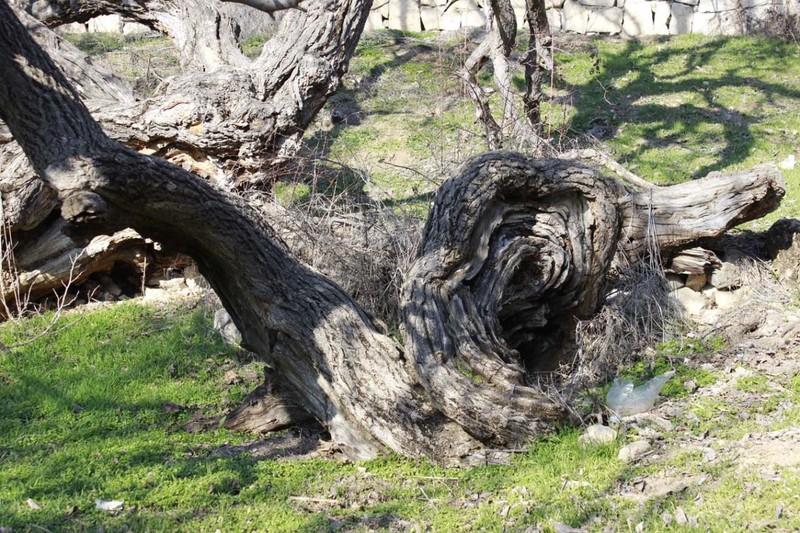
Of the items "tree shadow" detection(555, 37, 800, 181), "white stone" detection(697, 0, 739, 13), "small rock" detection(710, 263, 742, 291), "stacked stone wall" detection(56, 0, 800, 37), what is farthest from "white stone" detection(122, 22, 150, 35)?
"small rock" detection(710, 263, 742, 291)

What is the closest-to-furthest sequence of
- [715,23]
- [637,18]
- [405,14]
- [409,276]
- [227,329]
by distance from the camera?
[409,276] → [227,329] → [715,23] → [637,18] → [405,14]

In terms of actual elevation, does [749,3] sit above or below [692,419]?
above

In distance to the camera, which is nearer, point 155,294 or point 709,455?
point 709,455

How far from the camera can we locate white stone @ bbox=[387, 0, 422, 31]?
16203 millimetres

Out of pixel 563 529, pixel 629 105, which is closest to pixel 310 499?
pixel 563 529

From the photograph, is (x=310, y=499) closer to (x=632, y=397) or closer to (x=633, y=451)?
(x=633, y=451)

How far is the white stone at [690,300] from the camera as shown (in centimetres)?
689

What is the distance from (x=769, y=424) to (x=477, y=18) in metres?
12.2

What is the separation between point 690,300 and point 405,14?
35.6ft

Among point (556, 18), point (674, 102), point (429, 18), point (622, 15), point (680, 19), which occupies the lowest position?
point (674, 102)

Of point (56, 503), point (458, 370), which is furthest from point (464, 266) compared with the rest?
point (56, 503)

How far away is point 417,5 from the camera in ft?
53.1

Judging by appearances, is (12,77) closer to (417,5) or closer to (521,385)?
(521,385)

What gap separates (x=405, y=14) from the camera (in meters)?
16.3
